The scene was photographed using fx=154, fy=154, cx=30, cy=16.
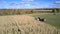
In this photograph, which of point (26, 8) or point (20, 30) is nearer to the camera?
point (20, 30)

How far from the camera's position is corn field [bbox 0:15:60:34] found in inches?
124

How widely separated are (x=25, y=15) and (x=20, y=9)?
0.55 feet

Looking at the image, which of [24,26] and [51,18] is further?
[51,18]

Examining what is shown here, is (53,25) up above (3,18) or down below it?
below

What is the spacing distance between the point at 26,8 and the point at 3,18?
21.3 inches

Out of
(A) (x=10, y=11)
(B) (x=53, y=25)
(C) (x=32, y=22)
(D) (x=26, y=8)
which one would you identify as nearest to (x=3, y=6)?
(A) (x=10, y=11)

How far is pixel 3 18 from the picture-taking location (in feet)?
Result: 10.6

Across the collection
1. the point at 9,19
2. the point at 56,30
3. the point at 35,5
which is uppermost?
the point at 35,5

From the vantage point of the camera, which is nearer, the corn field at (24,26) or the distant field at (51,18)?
the corn field at (24,26)

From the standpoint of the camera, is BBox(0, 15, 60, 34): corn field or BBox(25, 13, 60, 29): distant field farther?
BBox(25, 13, 60, 29): distant field

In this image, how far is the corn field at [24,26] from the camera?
314 cm

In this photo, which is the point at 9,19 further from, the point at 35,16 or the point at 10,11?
the point at 35,16

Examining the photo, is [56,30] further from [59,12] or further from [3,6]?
[3,6]

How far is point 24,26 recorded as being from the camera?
320 centimetres
